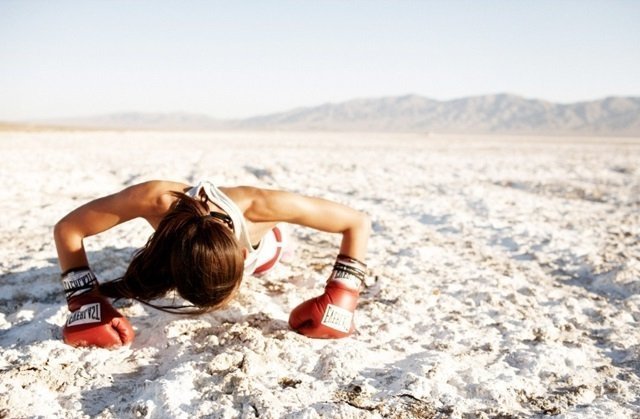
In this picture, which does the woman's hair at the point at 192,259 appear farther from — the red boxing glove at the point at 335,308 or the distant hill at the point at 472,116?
the distant hill at the point at 472,116

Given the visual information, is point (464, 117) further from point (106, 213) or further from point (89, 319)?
point (89, 319)

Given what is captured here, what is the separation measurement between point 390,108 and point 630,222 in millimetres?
187732

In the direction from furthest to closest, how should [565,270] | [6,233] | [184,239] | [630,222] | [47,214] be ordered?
[630,222] → [47,214] → [6,233] → [565,270] → [184,239]

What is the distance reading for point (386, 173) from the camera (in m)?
9.30

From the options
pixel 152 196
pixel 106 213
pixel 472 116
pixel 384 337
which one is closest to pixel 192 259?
pixel 152 196

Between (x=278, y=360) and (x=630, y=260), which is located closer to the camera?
(x=278, y=360)

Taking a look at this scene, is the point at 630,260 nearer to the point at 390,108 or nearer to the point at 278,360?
the point at 278,360

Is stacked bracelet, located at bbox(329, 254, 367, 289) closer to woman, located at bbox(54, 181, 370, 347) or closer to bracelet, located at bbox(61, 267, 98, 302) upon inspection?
woman, located at bbox(54, 181, 370, 347)

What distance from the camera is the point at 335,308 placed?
2.22 m

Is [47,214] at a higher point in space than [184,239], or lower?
lower

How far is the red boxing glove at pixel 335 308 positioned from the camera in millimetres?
2191

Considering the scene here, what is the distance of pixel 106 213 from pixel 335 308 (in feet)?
3.54

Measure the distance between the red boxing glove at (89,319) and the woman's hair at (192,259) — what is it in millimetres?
256

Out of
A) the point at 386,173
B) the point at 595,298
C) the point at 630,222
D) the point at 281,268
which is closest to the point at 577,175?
the point at 386,173
